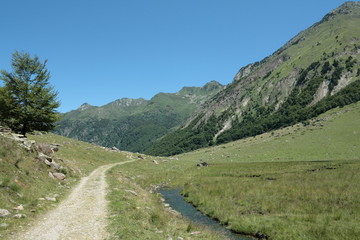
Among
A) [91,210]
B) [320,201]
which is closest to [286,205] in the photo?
[320,201]

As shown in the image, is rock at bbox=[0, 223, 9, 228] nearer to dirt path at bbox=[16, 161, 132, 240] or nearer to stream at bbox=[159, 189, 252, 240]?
dirt path at bbox=[16, 161, 132, 240]

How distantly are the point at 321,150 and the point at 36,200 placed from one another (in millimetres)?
81344

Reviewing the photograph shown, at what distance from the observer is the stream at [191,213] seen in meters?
16.9

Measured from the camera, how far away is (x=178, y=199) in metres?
29.4

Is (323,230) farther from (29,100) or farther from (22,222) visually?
(29,100)

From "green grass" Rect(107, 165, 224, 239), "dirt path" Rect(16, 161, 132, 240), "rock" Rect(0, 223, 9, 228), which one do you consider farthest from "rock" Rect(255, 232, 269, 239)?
"rock" Rect(0, 223, 9, 228)

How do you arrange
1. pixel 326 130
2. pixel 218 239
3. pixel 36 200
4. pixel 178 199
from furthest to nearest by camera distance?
pixel 326 130, pixel 178 199, pixel 36 200, pixel 218 239

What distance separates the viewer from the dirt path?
11477 millimetres

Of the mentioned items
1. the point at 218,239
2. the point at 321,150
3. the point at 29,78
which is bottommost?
the point at 321,150

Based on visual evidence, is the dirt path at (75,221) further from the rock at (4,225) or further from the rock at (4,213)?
the rock at (4,213)

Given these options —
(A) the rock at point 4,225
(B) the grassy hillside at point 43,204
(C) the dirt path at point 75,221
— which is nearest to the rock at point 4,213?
(B) the grassy hillside at point 43,204

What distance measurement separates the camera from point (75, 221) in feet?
45.0

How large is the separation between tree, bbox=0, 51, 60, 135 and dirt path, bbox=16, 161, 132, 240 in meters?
19.8

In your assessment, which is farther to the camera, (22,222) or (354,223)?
(354,223)
